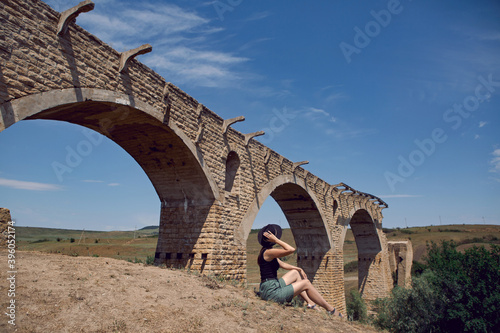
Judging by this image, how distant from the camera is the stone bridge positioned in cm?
570

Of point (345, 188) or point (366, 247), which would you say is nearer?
point (345, 188)

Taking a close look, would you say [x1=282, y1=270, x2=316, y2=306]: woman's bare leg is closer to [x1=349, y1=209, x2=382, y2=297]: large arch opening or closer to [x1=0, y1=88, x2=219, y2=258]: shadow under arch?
[x1=0, y1=88, x2=219, y2=258]: shadow under arch

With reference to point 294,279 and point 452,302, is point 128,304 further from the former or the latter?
point 452,302

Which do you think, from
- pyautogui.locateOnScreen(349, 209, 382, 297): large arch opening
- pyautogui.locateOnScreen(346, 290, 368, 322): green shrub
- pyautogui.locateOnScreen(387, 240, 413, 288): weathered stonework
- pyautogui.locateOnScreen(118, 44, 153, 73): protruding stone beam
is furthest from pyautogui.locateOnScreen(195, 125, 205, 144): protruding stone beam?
pyautogui.locateOnScreen(387, 240, 413, 288): weathered stonework

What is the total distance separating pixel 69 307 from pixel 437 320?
16.2 m

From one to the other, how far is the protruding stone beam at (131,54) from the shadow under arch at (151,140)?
2.19 ft

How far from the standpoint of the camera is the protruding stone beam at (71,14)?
5.98 metres

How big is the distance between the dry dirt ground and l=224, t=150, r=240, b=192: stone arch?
422 cm

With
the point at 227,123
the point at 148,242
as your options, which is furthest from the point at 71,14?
the point at 148,242

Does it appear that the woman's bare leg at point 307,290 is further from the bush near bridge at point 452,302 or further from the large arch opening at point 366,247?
the large arch opening at point 366,247

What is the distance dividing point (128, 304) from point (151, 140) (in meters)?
4.99

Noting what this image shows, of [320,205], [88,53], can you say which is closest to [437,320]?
[320,205]

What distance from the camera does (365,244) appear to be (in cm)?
2534

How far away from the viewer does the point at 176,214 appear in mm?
10523
